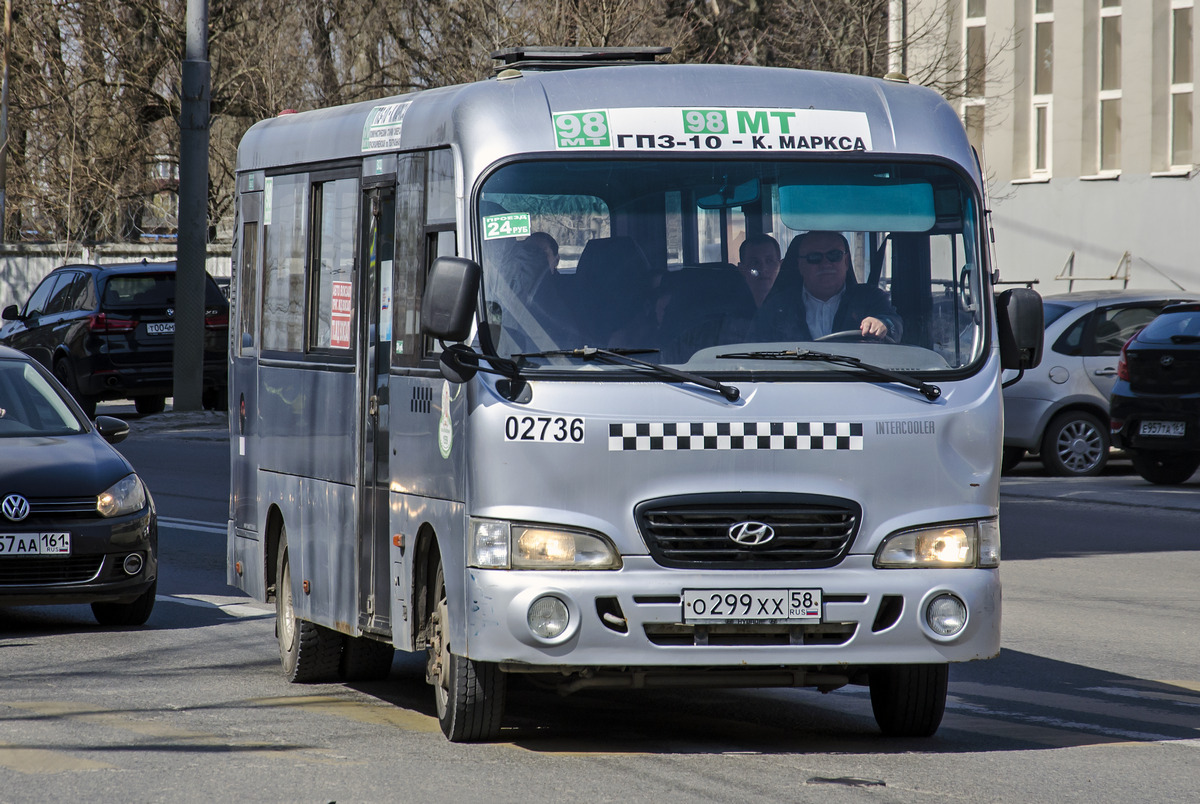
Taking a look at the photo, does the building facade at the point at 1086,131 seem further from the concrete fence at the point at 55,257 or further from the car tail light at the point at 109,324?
the concrete fence at the point at 55,257

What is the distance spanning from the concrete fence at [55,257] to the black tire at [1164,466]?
2605cm

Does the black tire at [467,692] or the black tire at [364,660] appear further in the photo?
the black tire at [364,660]

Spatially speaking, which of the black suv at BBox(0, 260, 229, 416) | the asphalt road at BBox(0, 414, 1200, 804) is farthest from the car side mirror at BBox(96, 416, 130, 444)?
the black suv at BBox(0, 260, 229, 416)

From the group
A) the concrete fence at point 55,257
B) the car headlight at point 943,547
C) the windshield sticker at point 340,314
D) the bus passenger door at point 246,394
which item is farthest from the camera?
the concrete fence at point 55,257

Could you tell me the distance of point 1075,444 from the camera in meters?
21.0

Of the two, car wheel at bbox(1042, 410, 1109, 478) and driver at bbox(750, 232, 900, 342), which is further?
car wheel at bbox(1042, 410, 1109, 478)

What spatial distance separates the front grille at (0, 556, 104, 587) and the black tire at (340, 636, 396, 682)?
6.88 ft

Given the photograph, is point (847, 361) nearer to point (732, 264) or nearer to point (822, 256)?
point (822, 256)

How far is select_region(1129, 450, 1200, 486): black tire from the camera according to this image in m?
19.9

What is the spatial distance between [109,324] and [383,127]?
19.4 m

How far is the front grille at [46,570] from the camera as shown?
34.9 ft

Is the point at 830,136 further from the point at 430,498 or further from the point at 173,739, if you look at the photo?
the point at 173,739

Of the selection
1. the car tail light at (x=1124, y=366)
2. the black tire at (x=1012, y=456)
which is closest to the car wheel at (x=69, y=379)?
the black tire at (x=1012, y=456)

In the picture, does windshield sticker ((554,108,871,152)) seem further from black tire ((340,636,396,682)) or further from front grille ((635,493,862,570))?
black tire ((340,636,396,682))
